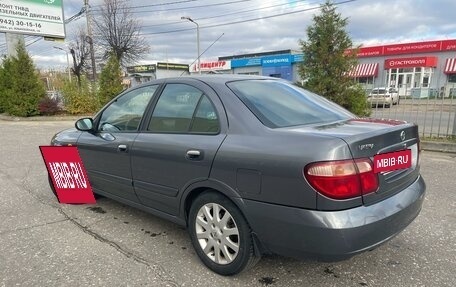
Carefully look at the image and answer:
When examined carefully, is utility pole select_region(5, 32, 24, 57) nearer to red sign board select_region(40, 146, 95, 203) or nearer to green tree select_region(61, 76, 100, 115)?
green tree select_region(61, 76, 100, 115)

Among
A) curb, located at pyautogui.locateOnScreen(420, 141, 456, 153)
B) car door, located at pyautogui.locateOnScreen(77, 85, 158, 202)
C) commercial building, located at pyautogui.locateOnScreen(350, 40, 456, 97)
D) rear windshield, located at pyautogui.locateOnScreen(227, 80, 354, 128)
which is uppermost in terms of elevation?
commercial building, located at pyautogui.locateOnScreen(350, 40, 456, 97)

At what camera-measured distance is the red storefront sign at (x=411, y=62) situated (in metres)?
34.1

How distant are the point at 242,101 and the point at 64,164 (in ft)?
9.06

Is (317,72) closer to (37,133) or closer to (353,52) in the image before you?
(353,52)

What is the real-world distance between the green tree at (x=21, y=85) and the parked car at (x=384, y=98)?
48.9 ft

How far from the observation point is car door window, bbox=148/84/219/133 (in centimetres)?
293

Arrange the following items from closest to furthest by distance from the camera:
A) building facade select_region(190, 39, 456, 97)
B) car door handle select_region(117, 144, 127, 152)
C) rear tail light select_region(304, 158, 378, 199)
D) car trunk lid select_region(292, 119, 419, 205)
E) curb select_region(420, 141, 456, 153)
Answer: rear tail light select_region(304, 158, 378, 199), car trunk lid select_region(292, 119, 419, 205), car door handle select_region(117, 144, 127, 152), curb select_region(420, 141, 456, 153), building facade select_region(190, 39, 456, 97)

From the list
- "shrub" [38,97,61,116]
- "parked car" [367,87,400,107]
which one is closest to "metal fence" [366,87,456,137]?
"parked car" [367,87,400,107]

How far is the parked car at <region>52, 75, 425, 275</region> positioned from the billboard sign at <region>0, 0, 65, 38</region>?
18.9 metres

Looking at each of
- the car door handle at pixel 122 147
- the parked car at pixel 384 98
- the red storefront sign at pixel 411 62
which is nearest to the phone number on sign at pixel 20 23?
the parked car at pixel 384 98

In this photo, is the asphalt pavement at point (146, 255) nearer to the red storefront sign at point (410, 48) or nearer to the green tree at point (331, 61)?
the green tree at point (331, 61)

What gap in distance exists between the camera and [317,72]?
30.3 feet

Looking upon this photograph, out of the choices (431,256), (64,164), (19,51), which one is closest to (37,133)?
(19,51)

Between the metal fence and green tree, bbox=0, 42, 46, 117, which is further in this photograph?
green tree, bbox=0, 42, 46, 117
